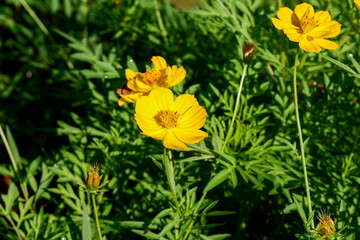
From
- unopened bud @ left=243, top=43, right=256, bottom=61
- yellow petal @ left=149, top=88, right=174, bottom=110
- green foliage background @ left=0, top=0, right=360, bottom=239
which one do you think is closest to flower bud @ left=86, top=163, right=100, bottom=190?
green foliage background @ left=0, top=0, right=360, bottom=239

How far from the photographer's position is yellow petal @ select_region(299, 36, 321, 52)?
3.42 ft

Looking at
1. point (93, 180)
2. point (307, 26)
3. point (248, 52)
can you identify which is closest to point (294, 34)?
point (307, 26)

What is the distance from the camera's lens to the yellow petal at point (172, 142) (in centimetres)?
91

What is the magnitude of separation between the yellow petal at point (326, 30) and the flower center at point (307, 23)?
1cm

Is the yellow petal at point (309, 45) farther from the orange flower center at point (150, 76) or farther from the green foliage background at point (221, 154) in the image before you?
the orange flower center at point (150, 76)

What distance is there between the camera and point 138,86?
1053mm

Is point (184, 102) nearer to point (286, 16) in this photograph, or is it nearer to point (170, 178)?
point (170, 178)

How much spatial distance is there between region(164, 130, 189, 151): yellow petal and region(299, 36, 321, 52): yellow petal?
0.46m

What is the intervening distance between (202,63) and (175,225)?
0.91 meters

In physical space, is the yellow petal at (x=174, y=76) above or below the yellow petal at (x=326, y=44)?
below

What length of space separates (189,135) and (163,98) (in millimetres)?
167

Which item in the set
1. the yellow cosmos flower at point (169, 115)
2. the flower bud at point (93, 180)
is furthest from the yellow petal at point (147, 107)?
the flower bud at point (93, 180)

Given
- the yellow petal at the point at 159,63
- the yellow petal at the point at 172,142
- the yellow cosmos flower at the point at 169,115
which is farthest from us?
the yellow petal at the point at 159,63

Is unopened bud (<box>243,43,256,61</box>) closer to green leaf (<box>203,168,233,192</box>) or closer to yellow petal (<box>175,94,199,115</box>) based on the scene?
Answer: yellow petal (<box>175,94,199,115</box>)
